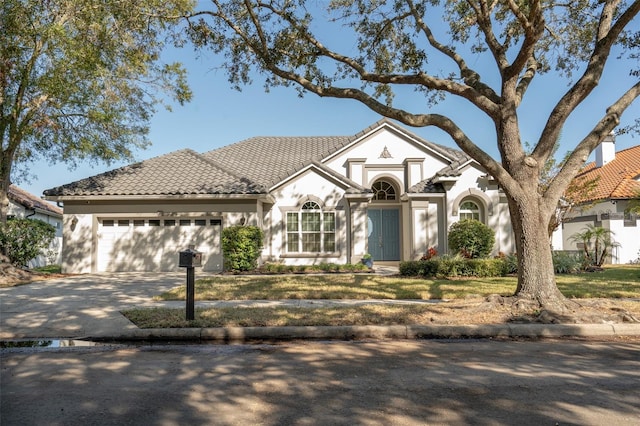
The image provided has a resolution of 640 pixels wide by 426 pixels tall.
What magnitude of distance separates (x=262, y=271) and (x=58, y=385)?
1095cm

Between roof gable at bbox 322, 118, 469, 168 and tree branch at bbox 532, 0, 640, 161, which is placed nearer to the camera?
tree branch at bbox 532, 0, 640, 161

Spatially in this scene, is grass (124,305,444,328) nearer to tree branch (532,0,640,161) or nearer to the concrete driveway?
the concrete driveway

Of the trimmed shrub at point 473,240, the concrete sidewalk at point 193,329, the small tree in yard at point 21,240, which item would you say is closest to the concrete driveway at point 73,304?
the concrete sidewalk at point 193,329

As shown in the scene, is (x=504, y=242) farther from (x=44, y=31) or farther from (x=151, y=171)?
(x=44, y=31)

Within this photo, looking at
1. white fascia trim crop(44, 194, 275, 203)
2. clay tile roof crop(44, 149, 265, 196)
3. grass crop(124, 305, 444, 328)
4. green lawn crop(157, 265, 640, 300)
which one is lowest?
grass crop(124, 305, 444, 328)

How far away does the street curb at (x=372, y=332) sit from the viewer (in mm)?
6617

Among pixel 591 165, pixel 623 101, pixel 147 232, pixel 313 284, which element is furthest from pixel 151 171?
pixel 591 165

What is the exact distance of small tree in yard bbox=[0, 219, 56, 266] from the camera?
14.4 meters

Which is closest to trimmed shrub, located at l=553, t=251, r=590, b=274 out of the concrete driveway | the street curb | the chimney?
the street curb

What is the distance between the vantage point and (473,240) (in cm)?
1661

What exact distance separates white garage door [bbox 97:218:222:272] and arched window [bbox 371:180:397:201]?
25.0 feet

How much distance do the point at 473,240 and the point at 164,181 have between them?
12.3 metres

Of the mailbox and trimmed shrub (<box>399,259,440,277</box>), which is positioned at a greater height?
the mailbox

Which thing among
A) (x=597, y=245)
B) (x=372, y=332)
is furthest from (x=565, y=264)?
(x=372, y=332)
